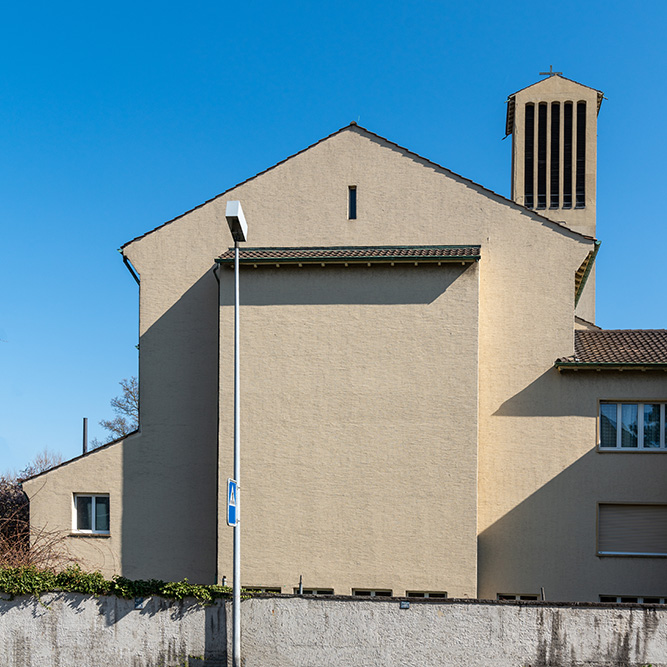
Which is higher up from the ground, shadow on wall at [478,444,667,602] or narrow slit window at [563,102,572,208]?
narrow slit window at [563,102,572,208]

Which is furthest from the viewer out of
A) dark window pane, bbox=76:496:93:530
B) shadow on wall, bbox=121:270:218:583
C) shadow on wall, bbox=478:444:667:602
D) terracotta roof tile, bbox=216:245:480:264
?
dark window pane, bbox=76:496:93:530

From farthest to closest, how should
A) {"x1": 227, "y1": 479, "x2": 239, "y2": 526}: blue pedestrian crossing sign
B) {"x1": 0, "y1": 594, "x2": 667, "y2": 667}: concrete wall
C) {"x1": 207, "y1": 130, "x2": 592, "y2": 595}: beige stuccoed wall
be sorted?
{"x1": 207, "y1": 130, "x2": 592, "y2": 595}: beige stuccoed wall < {"x1": 227, "y1": 479, "x2": 239, "y2": 526}: blue pedestrian crossing sign < {"x1": 0, "y1": 594, "x2": 667, "y2": 667}: concrete wall

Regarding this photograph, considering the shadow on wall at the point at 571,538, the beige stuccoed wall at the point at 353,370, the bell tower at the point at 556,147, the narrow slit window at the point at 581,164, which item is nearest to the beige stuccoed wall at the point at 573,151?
the bell tower at the point at 556,147

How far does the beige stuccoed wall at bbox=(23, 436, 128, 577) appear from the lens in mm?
19281

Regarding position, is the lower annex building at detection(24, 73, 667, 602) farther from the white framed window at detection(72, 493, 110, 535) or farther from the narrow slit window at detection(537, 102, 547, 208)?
the narrow slit window at detection(537, 102, 547, 208)

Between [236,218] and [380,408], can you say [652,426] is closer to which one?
[380,408]

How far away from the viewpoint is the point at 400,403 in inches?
687

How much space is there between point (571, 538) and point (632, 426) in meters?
3.34

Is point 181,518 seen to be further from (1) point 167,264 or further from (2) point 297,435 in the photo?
(1) point 167,264

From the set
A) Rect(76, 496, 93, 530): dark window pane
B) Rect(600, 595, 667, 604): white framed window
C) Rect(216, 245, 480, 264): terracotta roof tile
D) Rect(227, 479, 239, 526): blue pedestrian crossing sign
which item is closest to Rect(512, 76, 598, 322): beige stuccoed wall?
Rect(216, 245, 480, 264): terracotta roof tile

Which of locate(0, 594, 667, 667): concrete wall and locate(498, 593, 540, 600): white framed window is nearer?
locate(0, 594, 667, 667): concrete wall

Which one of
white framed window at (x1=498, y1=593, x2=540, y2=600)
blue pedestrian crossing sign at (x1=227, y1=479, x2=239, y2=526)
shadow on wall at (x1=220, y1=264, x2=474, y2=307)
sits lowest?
white framed window at (x1=498, y1=593, x2=540, y2=600)

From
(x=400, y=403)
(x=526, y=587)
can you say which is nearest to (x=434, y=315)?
(x=400, y=403)

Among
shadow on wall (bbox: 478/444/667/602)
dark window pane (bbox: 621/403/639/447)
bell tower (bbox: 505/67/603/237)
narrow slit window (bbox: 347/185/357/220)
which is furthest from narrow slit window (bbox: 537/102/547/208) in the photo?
shadow on wall (bbox: 478/444/667/602)
